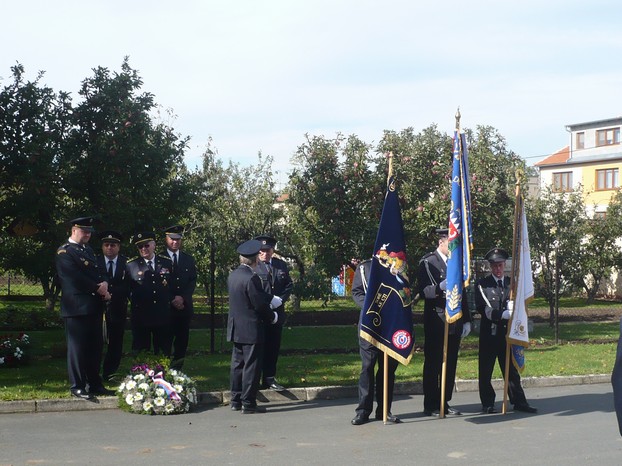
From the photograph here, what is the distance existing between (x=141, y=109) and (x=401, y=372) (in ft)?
20.8

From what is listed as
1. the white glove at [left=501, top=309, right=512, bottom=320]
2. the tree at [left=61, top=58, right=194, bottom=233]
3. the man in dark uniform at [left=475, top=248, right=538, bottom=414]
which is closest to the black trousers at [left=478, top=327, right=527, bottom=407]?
the man in dark uniform at [left=475, top=248, right=538, bottom=414]

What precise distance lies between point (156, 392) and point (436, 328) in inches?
132

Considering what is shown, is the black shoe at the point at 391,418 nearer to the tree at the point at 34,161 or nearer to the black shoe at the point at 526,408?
the black shoe at the point at 526,408

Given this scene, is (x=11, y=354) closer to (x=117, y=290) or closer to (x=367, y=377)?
(x=117, y=290)

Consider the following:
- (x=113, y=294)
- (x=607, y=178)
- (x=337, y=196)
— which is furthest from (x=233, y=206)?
(x=607, y=178)

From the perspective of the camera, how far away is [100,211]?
13508 millimetres

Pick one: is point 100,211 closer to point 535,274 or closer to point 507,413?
point 507,413

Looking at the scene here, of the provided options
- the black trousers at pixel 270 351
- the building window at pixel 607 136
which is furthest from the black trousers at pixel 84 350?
the building window at pixel 607 136

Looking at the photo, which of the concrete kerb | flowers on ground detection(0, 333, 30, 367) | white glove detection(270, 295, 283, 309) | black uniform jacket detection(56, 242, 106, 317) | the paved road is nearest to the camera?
the paved road

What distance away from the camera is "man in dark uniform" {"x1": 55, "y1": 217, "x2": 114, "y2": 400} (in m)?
9.69

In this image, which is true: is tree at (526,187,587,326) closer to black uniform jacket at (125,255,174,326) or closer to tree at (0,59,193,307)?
tree at (0,59,193,307)

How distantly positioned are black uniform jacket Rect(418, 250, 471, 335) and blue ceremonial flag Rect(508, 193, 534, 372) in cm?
59

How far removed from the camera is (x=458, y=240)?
918 centimetres

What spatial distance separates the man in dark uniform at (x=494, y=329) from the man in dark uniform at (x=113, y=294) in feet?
Result: 15.6
